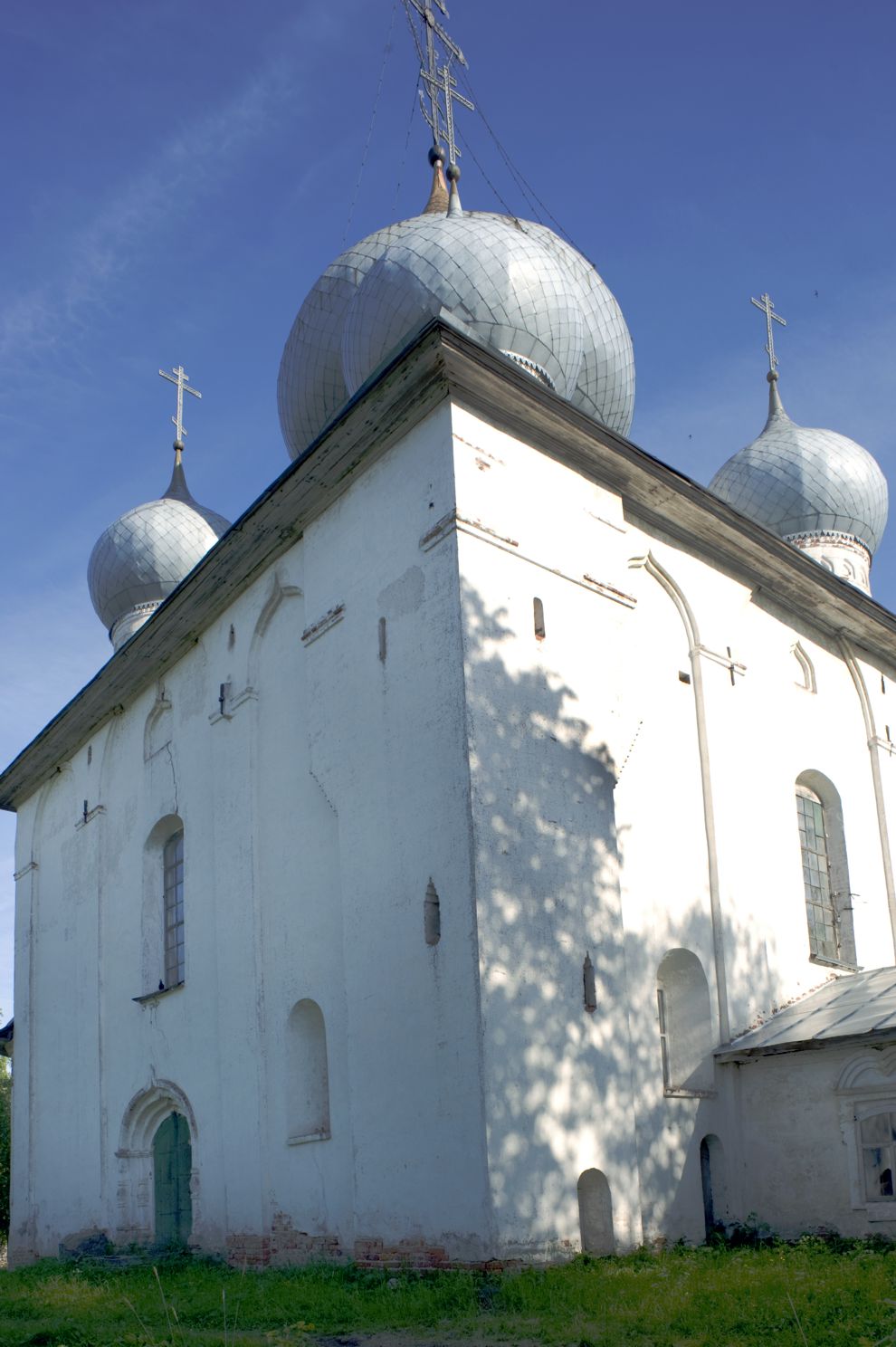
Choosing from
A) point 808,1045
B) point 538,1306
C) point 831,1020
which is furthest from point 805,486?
point 538,1306

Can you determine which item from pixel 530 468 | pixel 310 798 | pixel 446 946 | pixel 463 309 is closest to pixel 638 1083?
pixel 446 946

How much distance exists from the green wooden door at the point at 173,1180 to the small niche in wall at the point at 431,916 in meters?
5.06

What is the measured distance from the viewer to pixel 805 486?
18469 millimetres

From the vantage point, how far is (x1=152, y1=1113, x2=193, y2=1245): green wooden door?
13617 mm

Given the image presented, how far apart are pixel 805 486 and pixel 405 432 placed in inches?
350

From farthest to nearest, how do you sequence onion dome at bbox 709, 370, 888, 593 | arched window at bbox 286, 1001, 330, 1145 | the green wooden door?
onion dome at bbox 709, 370, 888, 593
the green wooden door
arched window at bbox 286, 1001, 330, 1145

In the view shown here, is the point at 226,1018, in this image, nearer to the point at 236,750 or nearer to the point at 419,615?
the point at 236,750

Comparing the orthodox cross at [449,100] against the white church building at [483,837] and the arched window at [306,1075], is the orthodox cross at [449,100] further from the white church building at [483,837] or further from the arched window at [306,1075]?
the arched window at [306,1075]

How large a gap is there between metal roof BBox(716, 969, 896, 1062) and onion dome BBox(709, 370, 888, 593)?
24.0ft

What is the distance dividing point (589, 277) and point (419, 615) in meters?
5.29

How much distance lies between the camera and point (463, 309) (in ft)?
41.2

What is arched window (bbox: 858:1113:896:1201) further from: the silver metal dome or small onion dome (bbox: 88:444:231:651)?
small onion dome (bbox: 88:444:231:651)

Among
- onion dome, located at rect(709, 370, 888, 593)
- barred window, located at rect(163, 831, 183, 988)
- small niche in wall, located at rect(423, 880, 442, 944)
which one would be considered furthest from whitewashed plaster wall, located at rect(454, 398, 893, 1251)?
barred window, located at rect(163, 831, 183, 988)

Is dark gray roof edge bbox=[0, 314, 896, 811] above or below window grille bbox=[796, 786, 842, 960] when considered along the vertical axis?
above
